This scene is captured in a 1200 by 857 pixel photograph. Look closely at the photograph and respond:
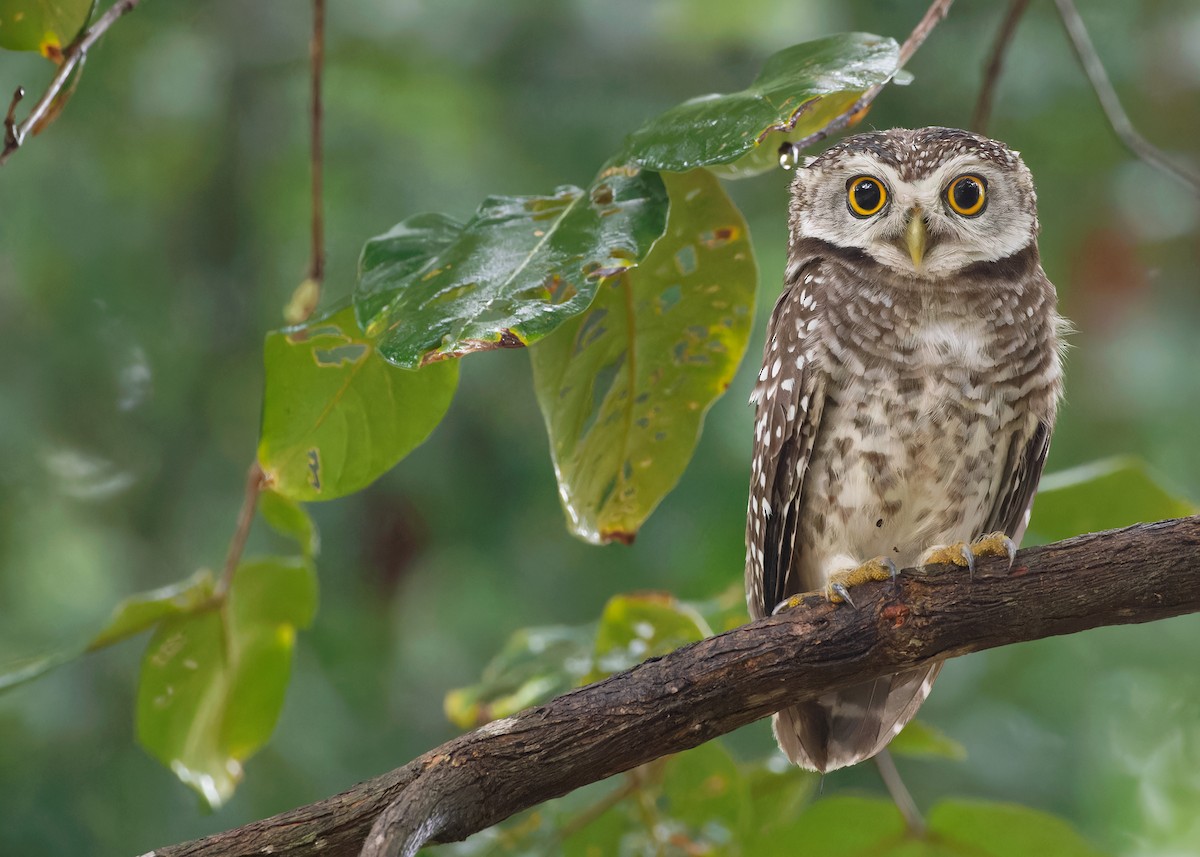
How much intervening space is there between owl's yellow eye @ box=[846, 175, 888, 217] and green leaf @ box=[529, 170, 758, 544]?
22 cm

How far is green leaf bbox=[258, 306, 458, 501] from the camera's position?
6.66 feet

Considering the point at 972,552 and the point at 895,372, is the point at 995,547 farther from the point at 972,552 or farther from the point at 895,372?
the point at 895,372

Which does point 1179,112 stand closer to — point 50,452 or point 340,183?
point 340,183

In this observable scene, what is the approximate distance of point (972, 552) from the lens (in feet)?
6.21

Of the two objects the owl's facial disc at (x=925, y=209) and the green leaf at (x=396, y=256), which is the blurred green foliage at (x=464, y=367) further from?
the green leaf at (x=396, y=256)

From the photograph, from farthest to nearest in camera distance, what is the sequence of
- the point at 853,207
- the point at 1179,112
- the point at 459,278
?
the point at 1179,112 → the point at 853,207 → the point at 459,278

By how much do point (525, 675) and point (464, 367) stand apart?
1.67m

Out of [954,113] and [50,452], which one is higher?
[954,113]

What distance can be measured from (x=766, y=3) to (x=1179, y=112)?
174 centimetres

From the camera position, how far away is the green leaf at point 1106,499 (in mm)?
2453

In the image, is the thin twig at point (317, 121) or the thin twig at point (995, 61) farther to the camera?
the thin twig at point (995, 61)

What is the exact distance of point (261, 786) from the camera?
12.5 feet

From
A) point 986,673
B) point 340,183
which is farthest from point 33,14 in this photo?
point 986,673

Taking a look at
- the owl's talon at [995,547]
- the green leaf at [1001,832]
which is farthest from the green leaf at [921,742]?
the owl's talon at [995,547]
